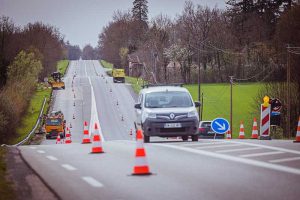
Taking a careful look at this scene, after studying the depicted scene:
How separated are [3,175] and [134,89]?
100081 millimetres

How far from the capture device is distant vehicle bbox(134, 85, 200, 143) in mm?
21562

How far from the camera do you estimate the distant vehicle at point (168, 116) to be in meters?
21.6

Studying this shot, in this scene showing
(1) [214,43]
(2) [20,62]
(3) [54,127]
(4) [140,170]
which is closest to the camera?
(4) [140,170]

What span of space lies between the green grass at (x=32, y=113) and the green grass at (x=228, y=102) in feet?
67.2

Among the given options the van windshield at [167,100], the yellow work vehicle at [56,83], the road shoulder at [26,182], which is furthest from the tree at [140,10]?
the road shoulder at [26,182]

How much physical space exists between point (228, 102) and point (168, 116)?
69.9 meters

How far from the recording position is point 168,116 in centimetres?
2167

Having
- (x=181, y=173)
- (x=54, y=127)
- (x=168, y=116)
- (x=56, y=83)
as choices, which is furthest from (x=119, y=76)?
(x=181, y=173)

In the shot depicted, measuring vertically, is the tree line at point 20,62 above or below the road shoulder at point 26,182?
above

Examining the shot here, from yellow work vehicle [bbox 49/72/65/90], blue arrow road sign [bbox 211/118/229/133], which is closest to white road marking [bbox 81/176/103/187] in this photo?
blue arrow road sign [bbox 211/118/229/133]

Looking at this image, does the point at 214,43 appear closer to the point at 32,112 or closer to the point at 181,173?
the point at 32,112

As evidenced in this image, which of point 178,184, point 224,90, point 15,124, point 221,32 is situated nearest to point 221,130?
point 178,184

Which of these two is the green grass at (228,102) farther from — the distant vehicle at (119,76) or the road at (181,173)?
the road at (181,173)

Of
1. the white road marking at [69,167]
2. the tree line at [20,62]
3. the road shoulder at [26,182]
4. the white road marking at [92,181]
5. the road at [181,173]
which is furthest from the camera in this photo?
the tree line at [20,62]
